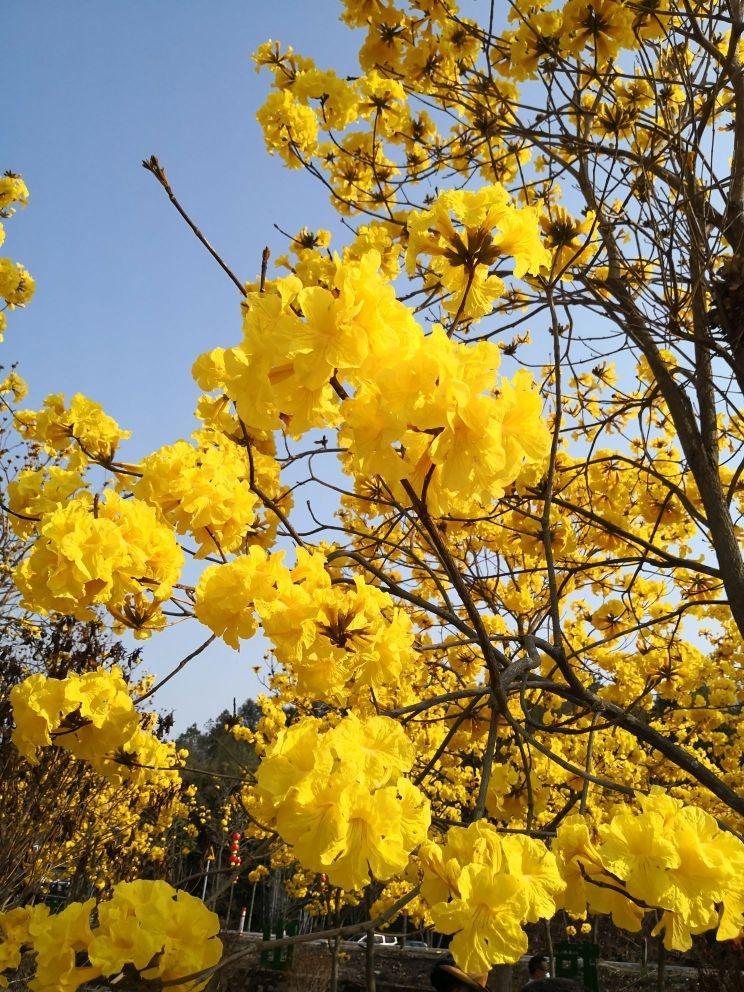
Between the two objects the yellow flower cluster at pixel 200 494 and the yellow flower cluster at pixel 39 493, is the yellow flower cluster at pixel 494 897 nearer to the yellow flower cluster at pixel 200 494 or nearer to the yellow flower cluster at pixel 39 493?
the yellow flower cluster at pixel 200 494

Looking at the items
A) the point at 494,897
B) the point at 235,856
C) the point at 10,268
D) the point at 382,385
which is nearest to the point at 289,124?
the point at 10,268

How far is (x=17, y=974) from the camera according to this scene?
5.46m

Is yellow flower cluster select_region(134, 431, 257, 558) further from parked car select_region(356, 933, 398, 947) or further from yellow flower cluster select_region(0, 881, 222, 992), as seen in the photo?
parked car select_region(356, 933, 398, 947)

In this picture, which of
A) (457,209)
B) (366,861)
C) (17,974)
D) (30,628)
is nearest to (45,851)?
(17,974)

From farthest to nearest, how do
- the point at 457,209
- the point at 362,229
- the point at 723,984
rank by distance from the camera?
1. the point at 723,984
2. the point at 362,229
3. the point at 457,209

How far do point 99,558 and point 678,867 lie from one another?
1423mm

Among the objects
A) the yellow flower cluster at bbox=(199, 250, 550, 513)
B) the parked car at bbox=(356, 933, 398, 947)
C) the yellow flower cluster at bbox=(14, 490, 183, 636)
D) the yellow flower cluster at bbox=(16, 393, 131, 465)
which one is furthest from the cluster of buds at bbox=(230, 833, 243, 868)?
the parked car at bbox=(356, 933, 398, 947)

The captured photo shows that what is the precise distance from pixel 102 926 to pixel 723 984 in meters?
8.09

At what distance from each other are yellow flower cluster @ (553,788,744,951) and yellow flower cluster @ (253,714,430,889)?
500mm

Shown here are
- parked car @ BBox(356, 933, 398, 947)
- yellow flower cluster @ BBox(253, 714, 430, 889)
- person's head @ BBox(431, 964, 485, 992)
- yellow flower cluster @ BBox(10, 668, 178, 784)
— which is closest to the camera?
yellow flower cluster @ BBox(253, 714, 430, 889)

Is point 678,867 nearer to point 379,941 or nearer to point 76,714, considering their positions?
point 76,714

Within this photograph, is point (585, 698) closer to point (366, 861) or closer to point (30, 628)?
point (366, 861)

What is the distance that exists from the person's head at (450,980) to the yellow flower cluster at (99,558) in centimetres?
206

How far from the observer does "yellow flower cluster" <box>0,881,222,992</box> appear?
4.27ft
